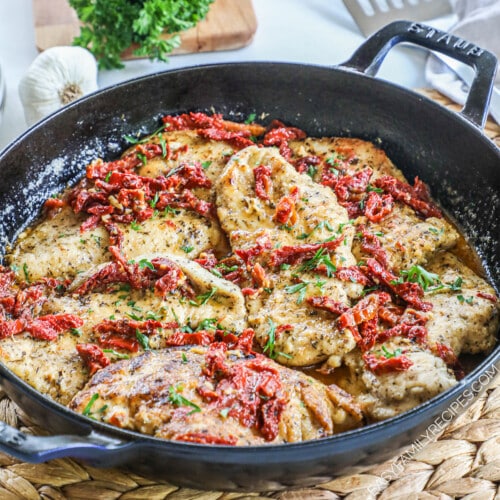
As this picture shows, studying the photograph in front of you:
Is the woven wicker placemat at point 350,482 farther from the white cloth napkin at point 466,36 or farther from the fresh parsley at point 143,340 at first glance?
the white cloth napkin at point 466,36

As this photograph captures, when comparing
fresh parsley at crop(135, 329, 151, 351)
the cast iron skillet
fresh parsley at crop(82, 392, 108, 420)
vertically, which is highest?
the cast iron skillet

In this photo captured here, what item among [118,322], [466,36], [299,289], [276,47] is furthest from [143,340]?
[466,36]

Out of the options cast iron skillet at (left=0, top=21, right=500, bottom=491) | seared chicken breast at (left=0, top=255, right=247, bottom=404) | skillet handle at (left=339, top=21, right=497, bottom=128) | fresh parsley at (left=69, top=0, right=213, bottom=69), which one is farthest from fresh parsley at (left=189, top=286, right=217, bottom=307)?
fresh parsley at (left=69, top=0, right=213, bottom=69)

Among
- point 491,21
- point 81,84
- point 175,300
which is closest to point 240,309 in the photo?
point 175,300

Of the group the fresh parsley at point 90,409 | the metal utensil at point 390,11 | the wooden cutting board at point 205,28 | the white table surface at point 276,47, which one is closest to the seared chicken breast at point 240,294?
the fresh parsley at point 90,409

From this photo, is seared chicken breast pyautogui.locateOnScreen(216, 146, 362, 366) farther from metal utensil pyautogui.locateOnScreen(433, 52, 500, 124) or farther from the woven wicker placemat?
metal utensil pyautogui.locateOnScreen(433, 52, 500, 124)

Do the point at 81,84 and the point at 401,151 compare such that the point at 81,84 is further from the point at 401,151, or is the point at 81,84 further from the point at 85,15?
the point at 401,151
